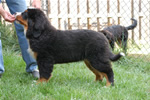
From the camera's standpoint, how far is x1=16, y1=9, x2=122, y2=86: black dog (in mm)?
3504

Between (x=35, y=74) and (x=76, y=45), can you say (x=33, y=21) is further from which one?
(x=35, y=74)

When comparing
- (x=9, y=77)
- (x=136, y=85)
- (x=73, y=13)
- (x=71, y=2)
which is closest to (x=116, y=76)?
(x=136, y=85)

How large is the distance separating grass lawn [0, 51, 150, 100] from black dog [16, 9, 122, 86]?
290 mm

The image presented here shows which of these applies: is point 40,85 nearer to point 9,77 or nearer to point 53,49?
point 53,49

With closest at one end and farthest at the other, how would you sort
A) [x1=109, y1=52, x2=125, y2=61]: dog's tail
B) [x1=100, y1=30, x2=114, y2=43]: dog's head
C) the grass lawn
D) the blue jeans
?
the grass lawn < [x1=109, y1=52, x2=125, y2=61]: dog's tail < the blue jeans < [x1=100, y1=30, x2=114, y2=43]: dog's head

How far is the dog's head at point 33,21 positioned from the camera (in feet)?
11.5

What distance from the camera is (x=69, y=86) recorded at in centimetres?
336

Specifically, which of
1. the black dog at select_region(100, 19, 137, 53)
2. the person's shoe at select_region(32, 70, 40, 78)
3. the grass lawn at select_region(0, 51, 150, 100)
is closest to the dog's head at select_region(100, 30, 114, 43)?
the black dog at select_region(100, 19, 137, 53)

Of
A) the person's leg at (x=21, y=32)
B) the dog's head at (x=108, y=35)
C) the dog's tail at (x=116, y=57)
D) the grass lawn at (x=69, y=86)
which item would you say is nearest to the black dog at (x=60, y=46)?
the dog's tail at (x=116, y=57)

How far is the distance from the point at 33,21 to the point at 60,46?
581 millimetres

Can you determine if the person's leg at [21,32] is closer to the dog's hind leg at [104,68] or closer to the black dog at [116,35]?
the dog's hind leg at [104,68]

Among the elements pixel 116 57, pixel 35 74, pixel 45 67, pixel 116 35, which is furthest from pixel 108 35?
pixel 45 67

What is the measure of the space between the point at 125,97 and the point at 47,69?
127 centimetres

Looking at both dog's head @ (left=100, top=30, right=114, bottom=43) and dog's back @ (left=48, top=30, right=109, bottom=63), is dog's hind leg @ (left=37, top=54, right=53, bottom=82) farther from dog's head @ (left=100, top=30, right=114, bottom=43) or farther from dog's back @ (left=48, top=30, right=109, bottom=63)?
dog's head @ (left=100, top=30, right=114, bottom=43)
